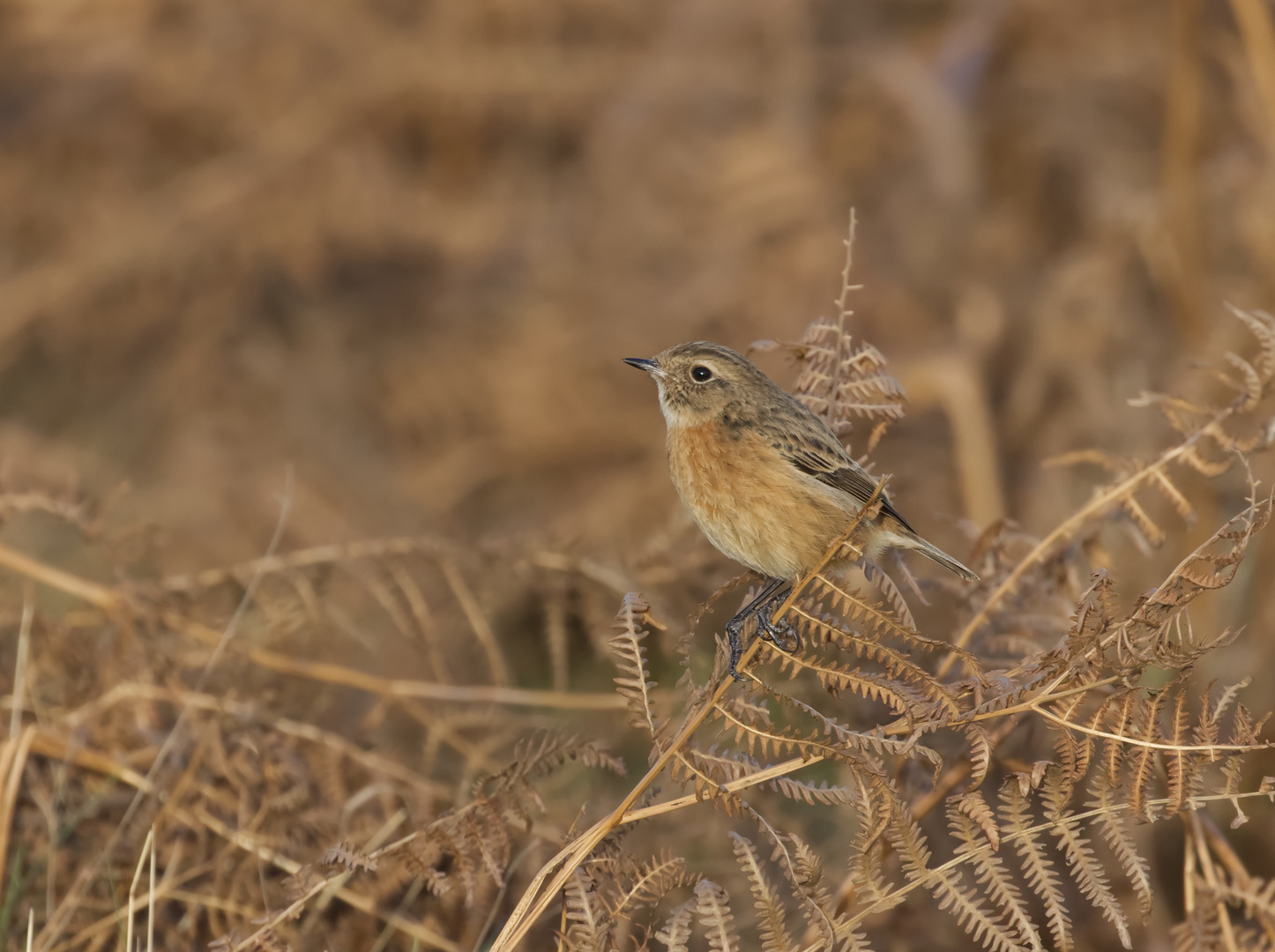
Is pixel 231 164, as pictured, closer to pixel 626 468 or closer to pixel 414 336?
pixel 414 336

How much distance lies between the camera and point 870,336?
733cm

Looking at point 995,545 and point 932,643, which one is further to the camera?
point 995,545

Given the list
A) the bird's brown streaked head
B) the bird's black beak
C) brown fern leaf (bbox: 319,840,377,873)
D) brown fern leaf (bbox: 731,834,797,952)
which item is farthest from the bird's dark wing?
brown fern leaf (bbox: 319,840,377,873)

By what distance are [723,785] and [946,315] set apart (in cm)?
572

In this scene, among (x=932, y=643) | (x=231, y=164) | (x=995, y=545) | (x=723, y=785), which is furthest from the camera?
(x=231, y=164)

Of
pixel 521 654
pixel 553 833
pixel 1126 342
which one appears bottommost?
pixel 521 654

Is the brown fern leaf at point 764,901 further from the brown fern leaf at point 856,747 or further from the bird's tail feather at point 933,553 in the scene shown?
the bird's tail feather at point 933,553

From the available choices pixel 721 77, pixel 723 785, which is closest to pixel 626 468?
pixel 721 77

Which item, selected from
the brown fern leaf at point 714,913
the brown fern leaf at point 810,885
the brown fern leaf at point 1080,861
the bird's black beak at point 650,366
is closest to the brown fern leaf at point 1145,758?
the brown fern leaf at point 1080,861

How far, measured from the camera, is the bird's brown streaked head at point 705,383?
A: 3.82 m

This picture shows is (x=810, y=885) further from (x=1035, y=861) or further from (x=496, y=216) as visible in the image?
(x=496, y=216)

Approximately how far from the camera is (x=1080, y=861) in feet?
7.86

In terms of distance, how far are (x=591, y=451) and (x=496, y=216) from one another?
2.12 meters

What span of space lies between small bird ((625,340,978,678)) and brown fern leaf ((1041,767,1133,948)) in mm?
868
